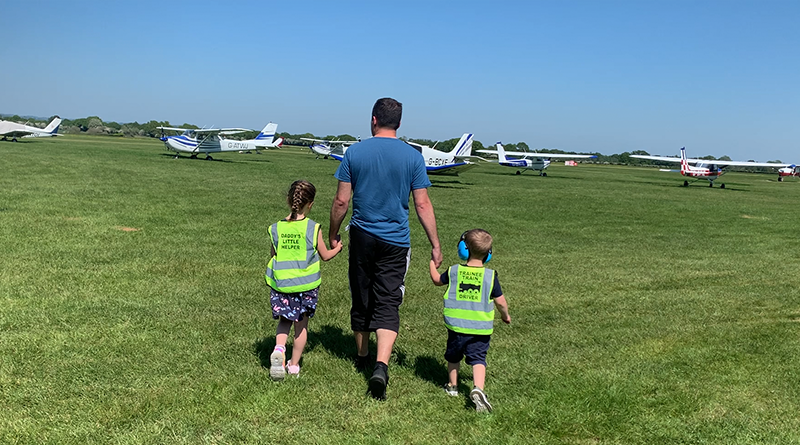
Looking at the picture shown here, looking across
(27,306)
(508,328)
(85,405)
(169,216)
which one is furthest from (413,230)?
(85,405)

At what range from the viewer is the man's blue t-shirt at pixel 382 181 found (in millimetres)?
4168

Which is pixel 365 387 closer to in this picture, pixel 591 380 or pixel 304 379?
pixel 304 379

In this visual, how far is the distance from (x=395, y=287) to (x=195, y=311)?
2.78 metres

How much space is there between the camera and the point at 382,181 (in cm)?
417

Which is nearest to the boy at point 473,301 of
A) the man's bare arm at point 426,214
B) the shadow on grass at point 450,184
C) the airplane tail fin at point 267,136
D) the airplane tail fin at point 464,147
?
the man's bare arm at point 426,214

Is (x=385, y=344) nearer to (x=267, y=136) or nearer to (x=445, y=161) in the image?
(x=445, y=161)

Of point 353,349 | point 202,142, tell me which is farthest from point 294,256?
point 202,142

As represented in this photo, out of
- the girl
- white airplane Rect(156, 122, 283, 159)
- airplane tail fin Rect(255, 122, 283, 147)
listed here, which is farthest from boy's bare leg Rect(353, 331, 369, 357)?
airplane tail fin Rect(255, 122, 283, 147)

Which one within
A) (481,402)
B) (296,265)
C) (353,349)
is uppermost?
(296,265)

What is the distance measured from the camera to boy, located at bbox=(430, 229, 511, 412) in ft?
13.4

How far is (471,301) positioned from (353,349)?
5.20 ft

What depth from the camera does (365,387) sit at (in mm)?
4266

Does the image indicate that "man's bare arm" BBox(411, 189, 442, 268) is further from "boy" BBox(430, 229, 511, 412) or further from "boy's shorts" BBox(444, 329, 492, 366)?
"boy's shorts" BBox(444, 329, 492, 366)

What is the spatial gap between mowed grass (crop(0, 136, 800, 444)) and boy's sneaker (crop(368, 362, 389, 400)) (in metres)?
0.09
